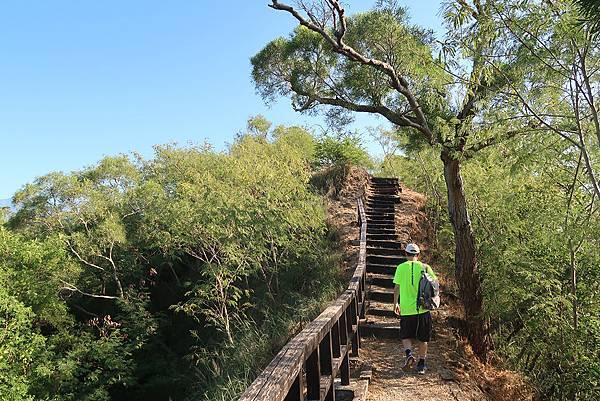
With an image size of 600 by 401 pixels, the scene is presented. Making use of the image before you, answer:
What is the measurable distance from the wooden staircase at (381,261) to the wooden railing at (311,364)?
1483 millimetres

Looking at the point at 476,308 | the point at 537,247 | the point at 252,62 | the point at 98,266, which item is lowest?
the point at 98,266

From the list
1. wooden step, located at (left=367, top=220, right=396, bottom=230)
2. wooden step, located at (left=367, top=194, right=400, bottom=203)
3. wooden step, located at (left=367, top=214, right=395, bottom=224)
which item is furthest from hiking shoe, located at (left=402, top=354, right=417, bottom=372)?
wooden step, located at (left=367, top=194, right=400, bottom=203)

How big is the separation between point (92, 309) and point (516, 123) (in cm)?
2012

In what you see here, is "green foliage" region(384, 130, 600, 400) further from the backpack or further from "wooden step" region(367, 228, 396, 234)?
"wooden step" region(367, 228, 396, 234)

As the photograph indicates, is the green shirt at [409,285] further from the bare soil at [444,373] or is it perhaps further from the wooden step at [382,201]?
the wooden step at [382,201]

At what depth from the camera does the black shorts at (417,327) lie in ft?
18.0

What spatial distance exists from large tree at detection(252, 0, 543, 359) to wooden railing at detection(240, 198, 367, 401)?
2.51m

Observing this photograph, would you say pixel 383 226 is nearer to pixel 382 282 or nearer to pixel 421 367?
pixel 382 282

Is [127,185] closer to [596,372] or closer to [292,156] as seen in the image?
[292,156]

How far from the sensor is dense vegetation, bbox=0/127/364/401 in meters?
10.6

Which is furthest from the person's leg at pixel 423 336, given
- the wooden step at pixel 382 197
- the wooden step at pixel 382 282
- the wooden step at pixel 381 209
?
the wooden step at pixel 382 197

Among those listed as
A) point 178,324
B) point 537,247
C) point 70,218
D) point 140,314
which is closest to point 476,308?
point 537,247

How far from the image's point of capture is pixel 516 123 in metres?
5.82

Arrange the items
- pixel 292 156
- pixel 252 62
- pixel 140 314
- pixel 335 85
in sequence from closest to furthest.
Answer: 1. pixel 335 85
2. pixel 252 62
3. pixel 292 156
4. pixel 140 314
